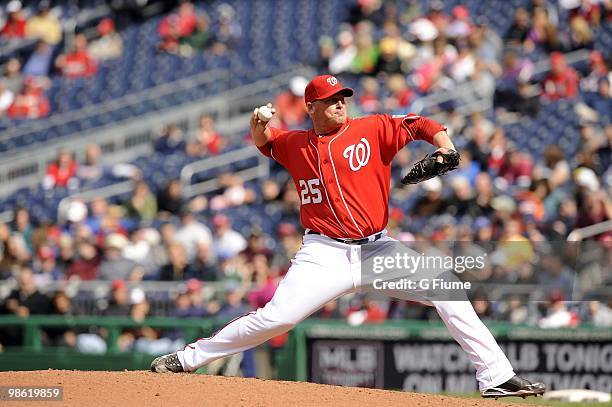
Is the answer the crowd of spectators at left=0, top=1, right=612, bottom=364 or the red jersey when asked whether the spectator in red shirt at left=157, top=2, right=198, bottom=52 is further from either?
the red jersey

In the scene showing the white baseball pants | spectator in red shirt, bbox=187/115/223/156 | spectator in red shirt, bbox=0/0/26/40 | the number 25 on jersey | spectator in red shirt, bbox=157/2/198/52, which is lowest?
the white baseball pants

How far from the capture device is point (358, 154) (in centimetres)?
632

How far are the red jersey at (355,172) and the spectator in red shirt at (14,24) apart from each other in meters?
13.0

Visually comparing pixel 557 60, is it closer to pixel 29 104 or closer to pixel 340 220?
pixel 29 104

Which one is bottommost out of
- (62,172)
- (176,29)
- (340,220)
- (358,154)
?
(340,220)

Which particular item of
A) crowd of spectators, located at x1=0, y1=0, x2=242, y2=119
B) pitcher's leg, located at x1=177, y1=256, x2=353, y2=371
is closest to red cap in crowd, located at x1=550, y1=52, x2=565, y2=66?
crowd of spectators, located at x1=0, y1=0, x2=242, y2=119

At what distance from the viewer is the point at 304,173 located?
21.2 feet

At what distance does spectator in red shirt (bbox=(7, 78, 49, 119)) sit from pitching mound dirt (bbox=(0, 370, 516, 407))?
10286 millimetres

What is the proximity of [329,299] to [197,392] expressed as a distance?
0.87m

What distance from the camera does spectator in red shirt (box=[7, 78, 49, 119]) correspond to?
54.7 ft

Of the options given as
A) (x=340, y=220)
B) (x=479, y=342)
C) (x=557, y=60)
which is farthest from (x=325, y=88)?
(x=557, y=60)

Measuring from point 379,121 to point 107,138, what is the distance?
9961 mm

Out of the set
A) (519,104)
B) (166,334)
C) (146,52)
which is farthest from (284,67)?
(166,334)

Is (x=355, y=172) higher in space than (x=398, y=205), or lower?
lower
